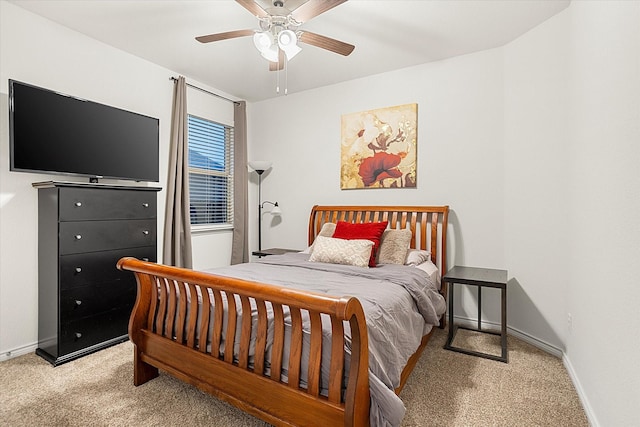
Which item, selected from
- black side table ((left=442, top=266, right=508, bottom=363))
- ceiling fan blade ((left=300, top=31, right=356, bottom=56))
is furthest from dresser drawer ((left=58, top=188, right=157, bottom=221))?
black side table ((left=442, top=266, right=508, bottom=363))

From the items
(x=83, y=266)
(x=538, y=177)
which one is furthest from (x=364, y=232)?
(x=83, y=266)

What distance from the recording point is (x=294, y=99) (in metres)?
4.33

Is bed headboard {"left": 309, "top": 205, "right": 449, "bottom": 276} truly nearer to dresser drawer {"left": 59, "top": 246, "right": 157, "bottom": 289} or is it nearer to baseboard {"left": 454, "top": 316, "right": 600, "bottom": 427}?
baseboard {"left": 454, "top": 316, "right": 600, "bottom": 427}

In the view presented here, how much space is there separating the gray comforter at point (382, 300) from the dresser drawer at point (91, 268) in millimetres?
1046

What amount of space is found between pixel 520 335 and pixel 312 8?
3.06 metres

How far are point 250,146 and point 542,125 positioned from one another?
11.6ft

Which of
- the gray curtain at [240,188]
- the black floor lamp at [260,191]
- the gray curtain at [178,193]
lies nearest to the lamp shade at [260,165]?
the black floor lamp at [260,191]

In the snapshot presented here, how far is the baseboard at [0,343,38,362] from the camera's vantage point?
2.44m

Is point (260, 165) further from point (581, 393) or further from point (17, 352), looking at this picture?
point (581, 393)

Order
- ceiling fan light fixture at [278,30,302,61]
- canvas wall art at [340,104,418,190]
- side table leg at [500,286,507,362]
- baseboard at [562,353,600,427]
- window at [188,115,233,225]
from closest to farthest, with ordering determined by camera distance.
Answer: baseboard at [562,353,600,427], ceiling fan light fixture at [278,30,302,61], side table leg at [500,286,507,362], canvas wall art at [340,104,418,190], window at [188,115,233,225]

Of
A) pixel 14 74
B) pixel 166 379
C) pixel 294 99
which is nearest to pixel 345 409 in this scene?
pixel 166 379

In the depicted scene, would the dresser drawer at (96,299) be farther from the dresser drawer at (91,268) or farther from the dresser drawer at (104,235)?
the dresser drawer at (104,235)

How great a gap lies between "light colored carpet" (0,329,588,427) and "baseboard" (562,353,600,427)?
3 cm

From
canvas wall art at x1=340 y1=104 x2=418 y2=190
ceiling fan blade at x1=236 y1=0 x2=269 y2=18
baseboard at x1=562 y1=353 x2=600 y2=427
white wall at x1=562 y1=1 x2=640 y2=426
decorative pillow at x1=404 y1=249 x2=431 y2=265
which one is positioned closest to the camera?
white wall at x1=562 y1=1 x2=640 y2=426
